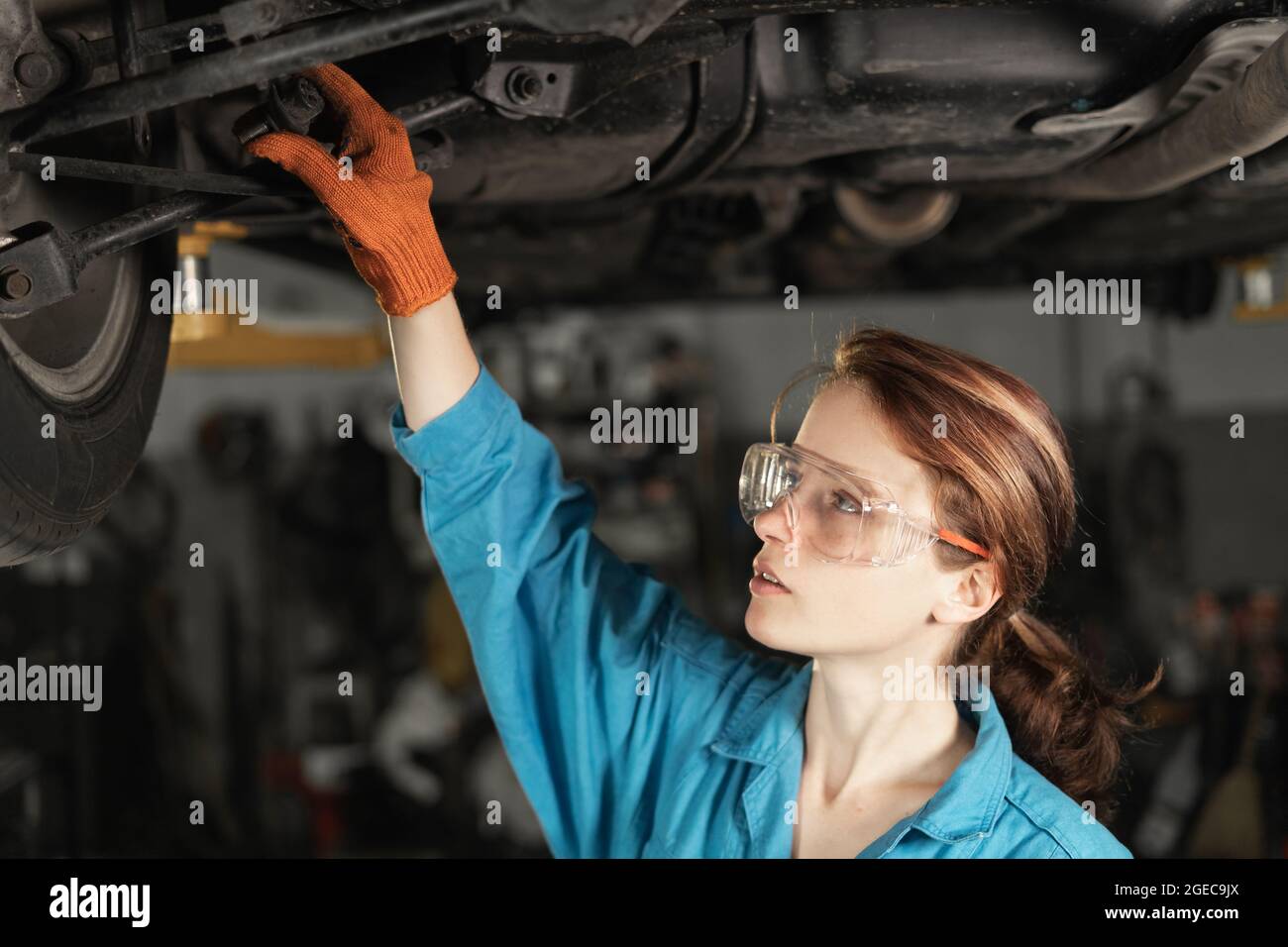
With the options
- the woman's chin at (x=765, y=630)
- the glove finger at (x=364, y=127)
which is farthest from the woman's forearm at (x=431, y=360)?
the woman's chin at (x=765, y=630)

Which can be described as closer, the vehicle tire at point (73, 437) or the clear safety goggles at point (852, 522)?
the vehicle tire at point (73, 437)

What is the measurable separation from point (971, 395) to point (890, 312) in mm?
4068

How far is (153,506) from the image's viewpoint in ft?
13.1

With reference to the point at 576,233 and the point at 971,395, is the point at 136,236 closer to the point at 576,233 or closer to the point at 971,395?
the point at 971,395

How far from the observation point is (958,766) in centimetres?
127

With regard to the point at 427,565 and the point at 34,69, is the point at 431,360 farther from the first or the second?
the point at 427,565

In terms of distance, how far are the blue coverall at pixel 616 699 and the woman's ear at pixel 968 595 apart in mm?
132

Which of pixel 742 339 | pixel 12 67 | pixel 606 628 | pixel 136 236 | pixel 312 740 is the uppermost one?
pixel 742 339

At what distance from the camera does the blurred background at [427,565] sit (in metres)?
3.61

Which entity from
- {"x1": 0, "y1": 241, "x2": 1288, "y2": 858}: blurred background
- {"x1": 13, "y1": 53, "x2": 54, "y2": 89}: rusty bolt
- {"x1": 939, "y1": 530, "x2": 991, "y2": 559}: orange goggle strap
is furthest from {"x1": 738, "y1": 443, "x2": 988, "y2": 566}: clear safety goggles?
{"x1": 0, "y1": 241, "x2": 1288, "y2": 858}: blurred background

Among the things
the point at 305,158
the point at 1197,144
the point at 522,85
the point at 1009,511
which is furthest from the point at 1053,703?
the point at 305,158

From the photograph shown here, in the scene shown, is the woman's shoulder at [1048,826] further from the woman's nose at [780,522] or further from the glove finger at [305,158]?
the glove finger at [305,158]

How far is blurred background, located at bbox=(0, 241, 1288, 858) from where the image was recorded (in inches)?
142
